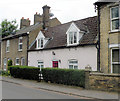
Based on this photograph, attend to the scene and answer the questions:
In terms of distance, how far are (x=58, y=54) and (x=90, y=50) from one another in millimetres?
4645

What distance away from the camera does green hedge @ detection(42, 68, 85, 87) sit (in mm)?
13273

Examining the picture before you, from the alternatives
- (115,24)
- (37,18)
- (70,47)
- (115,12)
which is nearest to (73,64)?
(70,47)

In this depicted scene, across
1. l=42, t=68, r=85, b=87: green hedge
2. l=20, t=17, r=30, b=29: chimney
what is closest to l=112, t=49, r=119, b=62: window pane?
l=42, t=68, r=85, b=87: green hedge

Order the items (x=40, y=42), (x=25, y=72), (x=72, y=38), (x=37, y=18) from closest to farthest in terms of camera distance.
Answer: (x=72, y=38) → (x=25, y=72) → (x=40, y=42) → (x=37, y=18)

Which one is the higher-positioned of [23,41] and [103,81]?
[23,41]

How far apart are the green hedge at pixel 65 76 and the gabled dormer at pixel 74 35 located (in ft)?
12.5

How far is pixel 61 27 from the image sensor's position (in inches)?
920

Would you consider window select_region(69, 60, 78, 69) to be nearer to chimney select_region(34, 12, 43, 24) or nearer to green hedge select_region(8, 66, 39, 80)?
green hedge select_region(8, 66, 39, 80)

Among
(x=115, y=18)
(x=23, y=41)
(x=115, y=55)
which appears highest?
(x=115, y=18)

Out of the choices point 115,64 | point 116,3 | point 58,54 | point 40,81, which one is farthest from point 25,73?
point 116,3

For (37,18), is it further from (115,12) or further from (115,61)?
(115,61)

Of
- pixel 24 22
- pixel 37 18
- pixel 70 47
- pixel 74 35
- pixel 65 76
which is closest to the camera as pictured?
pixel 65 76

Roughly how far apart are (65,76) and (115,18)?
20.3ft

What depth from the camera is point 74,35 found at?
59.0ft
